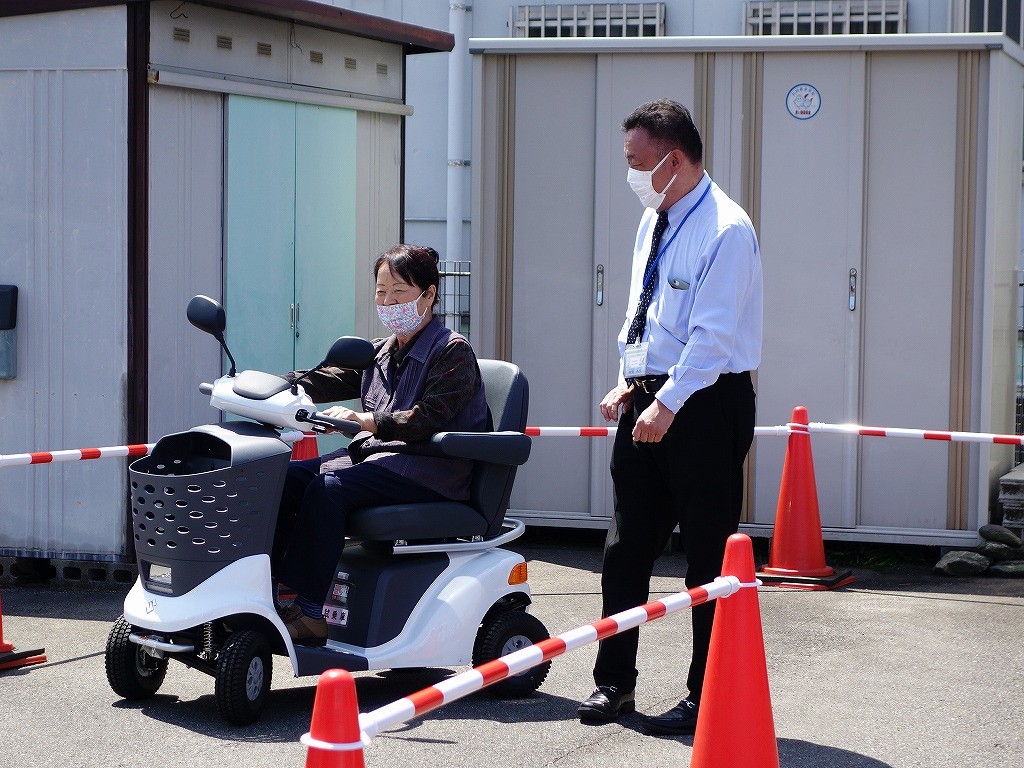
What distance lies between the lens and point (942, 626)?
5621 millimetres

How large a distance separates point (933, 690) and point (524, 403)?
1.66 metres

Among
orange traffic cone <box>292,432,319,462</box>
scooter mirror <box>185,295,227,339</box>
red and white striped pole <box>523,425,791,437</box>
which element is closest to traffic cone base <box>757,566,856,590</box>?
red and white striped pole <box>523,425,791,437</box>

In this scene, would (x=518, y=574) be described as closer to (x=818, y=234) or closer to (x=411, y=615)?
(x=411, y=615)

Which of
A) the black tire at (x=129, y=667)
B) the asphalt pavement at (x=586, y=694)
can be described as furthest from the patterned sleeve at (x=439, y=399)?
the black tire at (x=129, y=667)

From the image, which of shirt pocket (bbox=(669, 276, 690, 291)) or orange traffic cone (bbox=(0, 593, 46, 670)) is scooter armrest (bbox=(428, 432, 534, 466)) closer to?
shirt pocket (bbox=(669, 276, 690, 291))

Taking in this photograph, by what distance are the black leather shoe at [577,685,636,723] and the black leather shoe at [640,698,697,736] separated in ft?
0.38

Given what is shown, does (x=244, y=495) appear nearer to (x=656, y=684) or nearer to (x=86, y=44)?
(x=656, y=684)

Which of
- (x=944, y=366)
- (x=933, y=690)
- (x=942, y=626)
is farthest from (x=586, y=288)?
(x=933, y=690)

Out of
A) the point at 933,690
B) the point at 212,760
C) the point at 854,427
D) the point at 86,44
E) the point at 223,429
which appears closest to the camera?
the point at 212,760

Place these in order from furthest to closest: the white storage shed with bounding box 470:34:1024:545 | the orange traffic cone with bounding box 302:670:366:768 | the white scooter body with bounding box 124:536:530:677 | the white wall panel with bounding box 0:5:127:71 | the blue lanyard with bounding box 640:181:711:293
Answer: the white storage shed with bounding box 470:34:1024:545
the white wall panel with bounding box 0:5:127:71
the blue lanyard with bounding box 640:181:711:293
the white scooter body with bounding box 124:536:530:677
the orange traffic cone with bounding box 302:670:366:768

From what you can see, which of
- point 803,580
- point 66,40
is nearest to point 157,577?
point 66,40

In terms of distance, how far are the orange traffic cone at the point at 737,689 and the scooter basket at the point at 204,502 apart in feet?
4.65

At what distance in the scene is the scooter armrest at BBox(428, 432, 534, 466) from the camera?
4277 millimetres

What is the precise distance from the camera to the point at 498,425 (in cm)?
457
